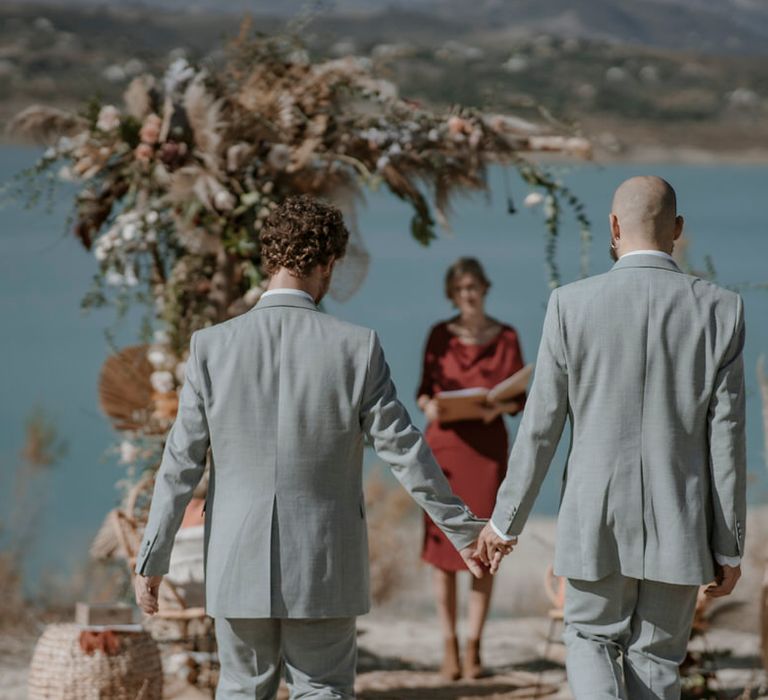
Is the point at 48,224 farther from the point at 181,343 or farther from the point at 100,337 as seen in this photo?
the point at 100,337

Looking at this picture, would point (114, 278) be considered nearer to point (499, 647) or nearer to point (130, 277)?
point (130, 277)

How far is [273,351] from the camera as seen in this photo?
12.5 feet

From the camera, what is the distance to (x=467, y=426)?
636cm

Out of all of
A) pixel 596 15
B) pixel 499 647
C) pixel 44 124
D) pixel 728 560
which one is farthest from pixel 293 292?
pixel 596 15

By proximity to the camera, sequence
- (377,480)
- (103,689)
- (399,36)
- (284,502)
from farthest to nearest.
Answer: (399,36) < (377,480) < (103,689) < (284,502)

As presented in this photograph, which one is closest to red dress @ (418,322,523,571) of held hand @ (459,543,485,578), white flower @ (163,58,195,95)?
white flower @ (163,58,195,95)

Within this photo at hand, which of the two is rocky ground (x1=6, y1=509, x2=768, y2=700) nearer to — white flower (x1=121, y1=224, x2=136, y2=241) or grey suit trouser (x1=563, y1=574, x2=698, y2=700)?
white flower (x1=121, y1=224, x2=136, y2=241)

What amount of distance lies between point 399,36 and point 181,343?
8.31 m

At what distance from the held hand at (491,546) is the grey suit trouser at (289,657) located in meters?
0.42

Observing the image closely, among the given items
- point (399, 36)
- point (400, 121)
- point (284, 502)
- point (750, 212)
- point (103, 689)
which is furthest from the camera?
point (399, 36)

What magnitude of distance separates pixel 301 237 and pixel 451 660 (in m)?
3.05

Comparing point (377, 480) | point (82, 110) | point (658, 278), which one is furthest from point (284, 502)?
point (377, 480)

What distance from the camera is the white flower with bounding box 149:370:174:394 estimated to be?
6.03 m

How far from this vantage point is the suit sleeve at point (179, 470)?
382 centimetres
